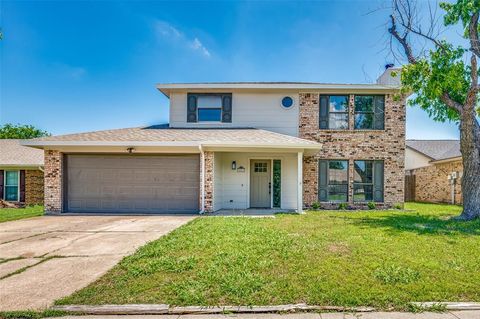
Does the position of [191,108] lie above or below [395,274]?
above

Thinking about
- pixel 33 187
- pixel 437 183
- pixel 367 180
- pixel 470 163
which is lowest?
pixel 33 187

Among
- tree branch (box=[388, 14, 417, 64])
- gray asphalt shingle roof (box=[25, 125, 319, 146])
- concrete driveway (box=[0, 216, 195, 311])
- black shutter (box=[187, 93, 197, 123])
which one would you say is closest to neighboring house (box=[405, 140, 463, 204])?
tree branch (box=[388, 14, 417, 64])

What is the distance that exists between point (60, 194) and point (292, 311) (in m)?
10.7

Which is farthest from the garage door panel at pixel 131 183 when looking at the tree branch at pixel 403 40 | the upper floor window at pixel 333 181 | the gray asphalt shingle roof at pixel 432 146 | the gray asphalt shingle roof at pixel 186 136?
the gray asphalt shingle roof at pixel 432 146

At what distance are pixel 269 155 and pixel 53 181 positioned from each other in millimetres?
8695

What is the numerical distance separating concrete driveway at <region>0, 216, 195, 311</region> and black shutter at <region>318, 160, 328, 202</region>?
6.43m

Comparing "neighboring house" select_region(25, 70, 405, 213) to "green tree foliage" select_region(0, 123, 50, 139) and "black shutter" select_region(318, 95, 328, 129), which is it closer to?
"black shutter" select_region(318, 95, 328, 129)

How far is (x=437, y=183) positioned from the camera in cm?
1758

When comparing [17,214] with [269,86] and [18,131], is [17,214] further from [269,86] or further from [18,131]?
[18,131]

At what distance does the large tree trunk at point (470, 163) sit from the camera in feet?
29.4

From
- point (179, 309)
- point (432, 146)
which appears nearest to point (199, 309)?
point (179, 309)

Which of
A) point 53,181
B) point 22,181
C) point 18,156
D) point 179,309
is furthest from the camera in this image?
point 18,156

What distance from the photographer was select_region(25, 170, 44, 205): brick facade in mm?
14644

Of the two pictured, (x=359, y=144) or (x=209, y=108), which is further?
(x=209, y=108)
